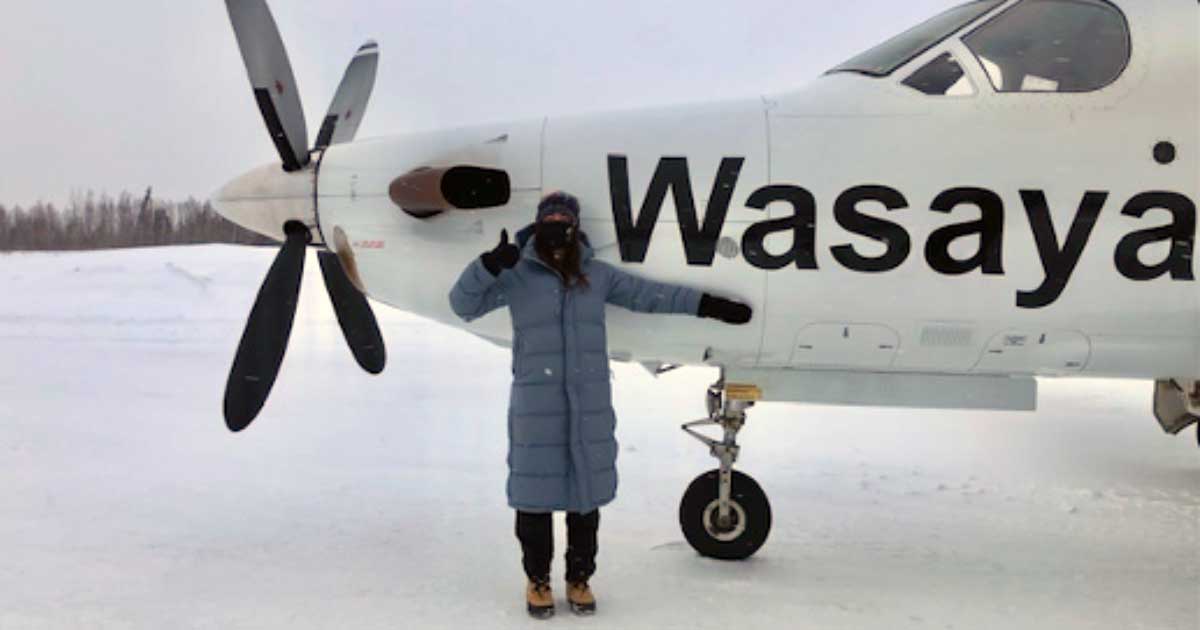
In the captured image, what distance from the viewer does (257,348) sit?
12.8ft

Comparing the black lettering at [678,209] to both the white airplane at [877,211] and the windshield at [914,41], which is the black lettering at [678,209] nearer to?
the white airplane at [877,211]

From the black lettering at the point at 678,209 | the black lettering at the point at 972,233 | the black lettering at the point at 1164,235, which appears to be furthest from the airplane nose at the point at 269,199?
the black lettering at the point at 1164,235

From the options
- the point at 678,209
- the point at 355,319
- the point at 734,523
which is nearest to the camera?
the point at 678,209

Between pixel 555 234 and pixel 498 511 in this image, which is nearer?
pixel 555 234

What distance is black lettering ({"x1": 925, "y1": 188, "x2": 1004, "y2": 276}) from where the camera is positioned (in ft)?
11.5

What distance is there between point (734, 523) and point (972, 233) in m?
1.70

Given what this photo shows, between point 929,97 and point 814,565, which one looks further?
point 814,565

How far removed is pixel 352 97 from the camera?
4.86 metres

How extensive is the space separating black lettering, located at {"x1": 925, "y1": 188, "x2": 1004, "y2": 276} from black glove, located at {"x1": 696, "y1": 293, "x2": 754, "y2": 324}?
0.79m

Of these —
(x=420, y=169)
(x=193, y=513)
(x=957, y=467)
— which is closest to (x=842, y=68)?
(x=420, y=169)

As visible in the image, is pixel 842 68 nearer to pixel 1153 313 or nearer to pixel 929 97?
pixel 929 97

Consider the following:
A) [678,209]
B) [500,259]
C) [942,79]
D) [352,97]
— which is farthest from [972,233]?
[352,97]

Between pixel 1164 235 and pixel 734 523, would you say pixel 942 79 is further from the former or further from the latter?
pixel 734 523

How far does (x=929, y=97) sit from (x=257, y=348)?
10.2ft
